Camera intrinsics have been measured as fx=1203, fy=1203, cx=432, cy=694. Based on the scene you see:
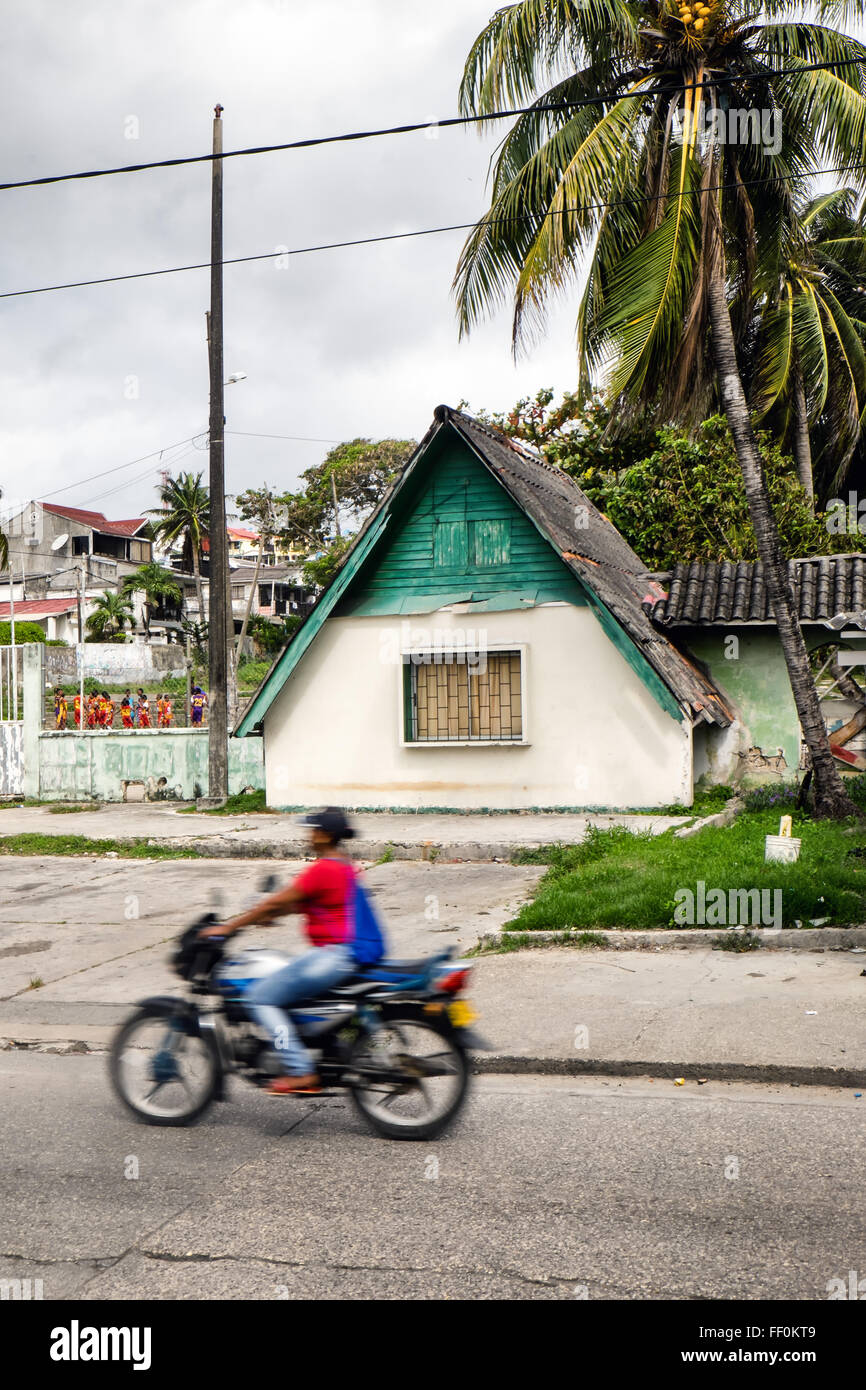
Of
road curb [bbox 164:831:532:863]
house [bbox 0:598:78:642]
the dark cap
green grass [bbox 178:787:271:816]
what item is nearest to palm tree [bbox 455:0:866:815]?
road curb [bbox 164:831:532:863]

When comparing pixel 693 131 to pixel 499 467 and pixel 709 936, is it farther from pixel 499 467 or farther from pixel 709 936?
pixel 709 936

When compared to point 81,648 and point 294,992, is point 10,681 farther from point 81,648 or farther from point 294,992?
point 81,648

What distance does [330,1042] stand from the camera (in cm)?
545

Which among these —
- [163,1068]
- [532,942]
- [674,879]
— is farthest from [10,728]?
[163,1068]

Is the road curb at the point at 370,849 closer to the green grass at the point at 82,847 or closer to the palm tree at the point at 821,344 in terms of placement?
the green grass at the point at 82,847

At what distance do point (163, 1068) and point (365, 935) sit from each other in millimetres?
1245

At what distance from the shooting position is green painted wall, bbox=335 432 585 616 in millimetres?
16250

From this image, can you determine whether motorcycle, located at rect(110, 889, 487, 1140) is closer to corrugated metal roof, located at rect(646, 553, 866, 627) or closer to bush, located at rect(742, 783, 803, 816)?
bush, located at rect(742, 783, 803, 816)

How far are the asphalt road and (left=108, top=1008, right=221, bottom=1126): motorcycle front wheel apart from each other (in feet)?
0.36

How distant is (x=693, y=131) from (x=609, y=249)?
1.53 metres

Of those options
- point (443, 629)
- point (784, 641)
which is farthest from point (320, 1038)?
point (443, 629)

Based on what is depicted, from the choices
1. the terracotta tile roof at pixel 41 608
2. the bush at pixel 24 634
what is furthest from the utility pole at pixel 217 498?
the terracotta tile roof at pixel 41 608

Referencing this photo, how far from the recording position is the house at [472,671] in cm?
1561
